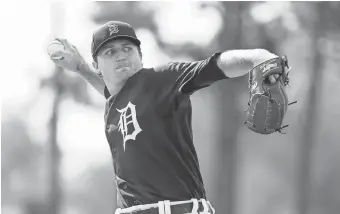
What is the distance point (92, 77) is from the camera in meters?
4.60

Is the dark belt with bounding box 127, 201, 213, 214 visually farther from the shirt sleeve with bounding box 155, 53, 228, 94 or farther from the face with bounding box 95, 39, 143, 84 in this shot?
the face with bounding box 95, 39, 143, 84

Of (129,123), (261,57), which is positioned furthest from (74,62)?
(261,57)

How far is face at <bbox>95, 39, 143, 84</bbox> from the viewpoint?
3.74 metres

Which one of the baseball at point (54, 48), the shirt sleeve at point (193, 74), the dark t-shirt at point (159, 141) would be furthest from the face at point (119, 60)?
the baseball at point (54, 48)

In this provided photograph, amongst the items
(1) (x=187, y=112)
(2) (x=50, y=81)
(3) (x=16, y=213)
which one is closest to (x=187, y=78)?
(1) (x=187, y=112)

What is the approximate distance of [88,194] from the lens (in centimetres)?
1667

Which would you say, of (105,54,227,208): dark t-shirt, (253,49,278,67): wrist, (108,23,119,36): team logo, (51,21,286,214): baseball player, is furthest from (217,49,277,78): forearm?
(108,23,119,36): team logo

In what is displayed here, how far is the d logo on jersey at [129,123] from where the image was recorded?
11.6 feet

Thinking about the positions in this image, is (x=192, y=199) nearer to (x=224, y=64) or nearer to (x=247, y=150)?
(x=224, y=64)

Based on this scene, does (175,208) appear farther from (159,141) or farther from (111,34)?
(111,34)

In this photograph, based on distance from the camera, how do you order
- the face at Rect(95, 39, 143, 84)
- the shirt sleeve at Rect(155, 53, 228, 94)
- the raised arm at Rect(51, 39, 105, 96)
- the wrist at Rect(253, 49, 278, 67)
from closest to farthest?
the wrist at Rect(253, 49, 278, 67) → the shirt sleeve at Rect(155, 53, 228, 94) → the face at Rect(95, 39, 143, 84) → the raised arm at Rect(51, 39, 105, 96)

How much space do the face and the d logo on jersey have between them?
0.68 feet

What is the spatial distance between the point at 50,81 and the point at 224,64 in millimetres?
9543

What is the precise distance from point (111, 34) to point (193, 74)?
706 millimetres
